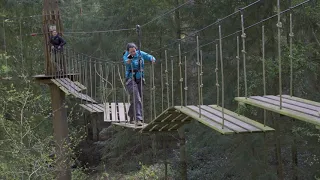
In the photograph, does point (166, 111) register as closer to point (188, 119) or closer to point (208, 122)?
point (188, 119)

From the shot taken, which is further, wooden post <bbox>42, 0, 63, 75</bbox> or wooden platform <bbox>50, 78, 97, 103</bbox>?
wooden post <bbox>42, 0, 63, 75</bbox>

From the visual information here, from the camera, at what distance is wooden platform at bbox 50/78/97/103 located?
224 inches

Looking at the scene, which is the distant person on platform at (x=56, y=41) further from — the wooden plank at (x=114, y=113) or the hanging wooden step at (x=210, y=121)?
the hanging wooden step at (x=210, y=121)

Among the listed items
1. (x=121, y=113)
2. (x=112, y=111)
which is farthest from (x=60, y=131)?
(x=121, y=113)

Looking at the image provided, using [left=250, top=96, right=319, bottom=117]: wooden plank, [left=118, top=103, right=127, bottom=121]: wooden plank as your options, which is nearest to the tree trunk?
[left=118, top=103, right=127, bottom=121]: wooden plank

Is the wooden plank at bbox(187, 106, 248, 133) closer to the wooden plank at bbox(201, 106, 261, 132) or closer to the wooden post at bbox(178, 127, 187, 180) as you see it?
the wooden plank at bbox(201, 106, 261, 132)

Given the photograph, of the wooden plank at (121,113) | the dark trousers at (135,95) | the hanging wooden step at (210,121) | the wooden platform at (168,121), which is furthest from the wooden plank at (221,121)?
the wooden plank at (121,113)

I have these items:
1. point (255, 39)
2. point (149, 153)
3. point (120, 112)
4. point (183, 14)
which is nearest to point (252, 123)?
point (120, 112)

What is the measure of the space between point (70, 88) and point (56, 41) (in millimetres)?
987

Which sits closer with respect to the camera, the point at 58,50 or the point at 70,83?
the point at 70,83

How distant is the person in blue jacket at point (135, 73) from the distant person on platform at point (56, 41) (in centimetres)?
196

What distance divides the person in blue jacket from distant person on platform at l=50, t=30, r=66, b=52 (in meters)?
1.96

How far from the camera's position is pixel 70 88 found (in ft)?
19.4

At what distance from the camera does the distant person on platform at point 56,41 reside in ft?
21.2
